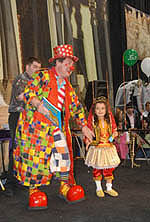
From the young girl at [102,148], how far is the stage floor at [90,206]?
19 centimetres

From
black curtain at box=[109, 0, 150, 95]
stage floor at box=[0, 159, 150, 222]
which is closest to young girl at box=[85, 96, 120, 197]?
stage floor at box=[0, 159, 150, 222]

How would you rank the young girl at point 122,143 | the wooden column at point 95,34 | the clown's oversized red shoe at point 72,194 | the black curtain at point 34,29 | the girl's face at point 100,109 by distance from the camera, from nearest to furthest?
the clown's oversized red shoe at point 72,194 → the girl's face at point 100,109 → the black curtain at point 34,29 → the young girl at point 122,143 → the wooden column at point 95,34

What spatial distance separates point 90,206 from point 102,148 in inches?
23.6

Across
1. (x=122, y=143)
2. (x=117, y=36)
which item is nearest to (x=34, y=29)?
(x=122, y=143)

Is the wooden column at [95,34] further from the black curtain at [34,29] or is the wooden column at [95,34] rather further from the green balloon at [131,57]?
the black curtain at [34,29]

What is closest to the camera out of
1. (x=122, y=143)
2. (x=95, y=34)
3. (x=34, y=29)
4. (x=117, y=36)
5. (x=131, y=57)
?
(x=34, y=29)

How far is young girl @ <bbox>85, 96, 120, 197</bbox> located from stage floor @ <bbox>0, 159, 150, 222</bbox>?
0.62ft

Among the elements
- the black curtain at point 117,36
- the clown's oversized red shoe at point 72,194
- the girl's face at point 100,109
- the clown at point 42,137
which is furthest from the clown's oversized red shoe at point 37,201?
the black curtain at point 117,36

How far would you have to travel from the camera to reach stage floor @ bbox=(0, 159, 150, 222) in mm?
2433

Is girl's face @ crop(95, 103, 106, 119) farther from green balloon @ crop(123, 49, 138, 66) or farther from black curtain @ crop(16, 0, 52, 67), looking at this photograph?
green balloon @ crop(123, 49, 138, 66)

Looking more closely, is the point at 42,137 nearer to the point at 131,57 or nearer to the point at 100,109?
the point at 100,109

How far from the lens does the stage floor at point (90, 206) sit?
7.98 ft

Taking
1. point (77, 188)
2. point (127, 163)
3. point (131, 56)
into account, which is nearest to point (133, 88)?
point (131, 56)

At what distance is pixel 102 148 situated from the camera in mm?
3018
